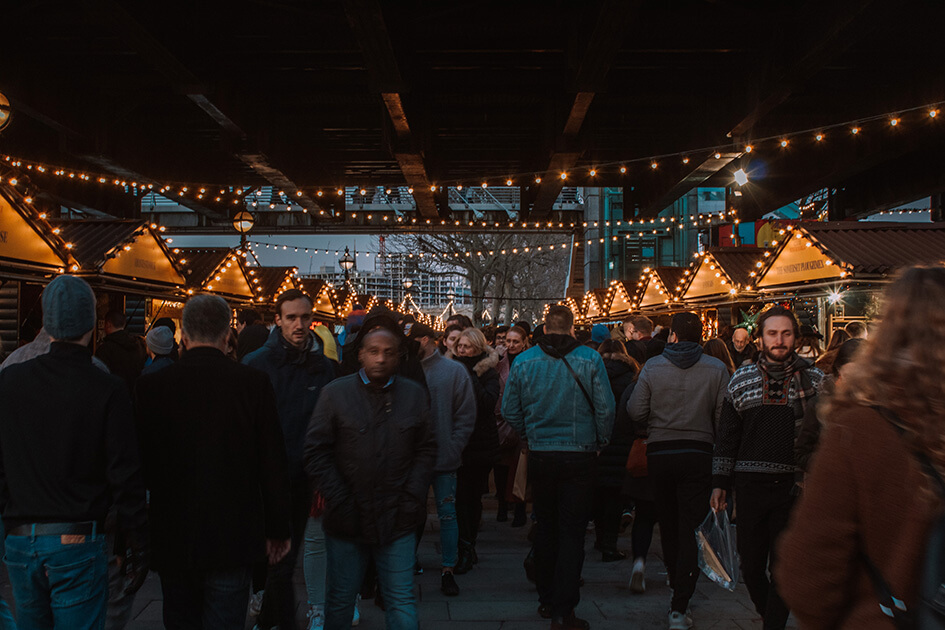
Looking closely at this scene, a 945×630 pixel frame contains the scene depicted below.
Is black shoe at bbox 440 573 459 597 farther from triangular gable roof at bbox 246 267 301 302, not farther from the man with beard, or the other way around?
triangular gable roof at bbox 246 267 301 302

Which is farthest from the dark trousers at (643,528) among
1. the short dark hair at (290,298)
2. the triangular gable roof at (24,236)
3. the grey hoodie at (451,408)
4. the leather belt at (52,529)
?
the triangular gable roof at (24,236)

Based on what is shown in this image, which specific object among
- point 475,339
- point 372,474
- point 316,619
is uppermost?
point 475,339

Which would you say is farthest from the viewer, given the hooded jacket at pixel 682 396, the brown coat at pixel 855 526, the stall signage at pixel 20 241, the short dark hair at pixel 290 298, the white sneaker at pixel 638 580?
the stall signage at pixel 20 241

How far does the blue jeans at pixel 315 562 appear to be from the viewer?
15.6ft

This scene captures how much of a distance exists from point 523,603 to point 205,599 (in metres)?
2.76

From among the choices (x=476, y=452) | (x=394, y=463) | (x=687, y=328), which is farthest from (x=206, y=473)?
(x=476, y=452)

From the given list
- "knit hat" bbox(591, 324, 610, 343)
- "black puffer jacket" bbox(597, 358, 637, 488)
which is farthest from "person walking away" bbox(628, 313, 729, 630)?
"knit hat" bbox(591, 324, 610, 343)

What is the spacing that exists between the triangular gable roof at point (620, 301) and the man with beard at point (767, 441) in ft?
54.4

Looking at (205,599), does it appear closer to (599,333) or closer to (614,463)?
(614,463)

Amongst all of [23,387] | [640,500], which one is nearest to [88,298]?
[23,387]

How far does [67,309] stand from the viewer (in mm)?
3371

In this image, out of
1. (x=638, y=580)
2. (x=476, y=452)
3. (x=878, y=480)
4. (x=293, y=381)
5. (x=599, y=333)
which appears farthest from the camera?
(x=599, y=333)

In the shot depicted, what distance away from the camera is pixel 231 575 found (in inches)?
138

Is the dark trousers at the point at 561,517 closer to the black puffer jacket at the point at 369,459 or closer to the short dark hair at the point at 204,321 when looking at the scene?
the black puffer jacket at the point at 369,459
